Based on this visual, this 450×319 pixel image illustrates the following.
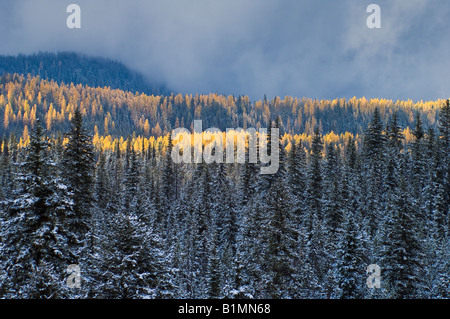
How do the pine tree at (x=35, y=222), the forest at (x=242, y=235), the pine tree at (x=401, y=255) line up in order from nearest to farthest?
the pine tree at (x=35, y=222) < the forest at (x=242, y=235) < the pine tree at (x=401, y=255)

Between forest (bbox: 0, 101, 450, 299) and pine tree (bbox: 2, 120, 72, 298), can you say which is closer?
pine tree (bbox: 2, 120, 72, 298)

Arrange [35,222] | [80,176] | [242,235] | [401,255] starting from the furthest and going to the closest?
[242,235] → [401,255] → [80,176] → [35,222]

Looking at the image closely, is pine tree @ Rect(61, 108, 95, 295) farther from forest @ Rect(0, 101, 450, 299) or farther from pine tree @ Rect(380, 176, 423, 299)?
pine tree @ Rect(380, 176, 423, 299)

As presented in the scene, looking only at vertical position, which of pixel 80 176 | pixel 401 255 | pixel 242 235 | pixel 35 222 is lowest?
pixel 242 235

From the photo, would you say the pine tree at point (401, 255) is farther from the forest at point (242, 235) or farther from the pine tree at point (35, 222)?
the pine tree at point (35, 222)

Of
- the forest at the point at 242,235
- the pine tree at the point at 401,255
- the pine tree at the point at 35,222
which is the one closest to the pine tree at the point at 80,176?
the forest at the point at 242,235

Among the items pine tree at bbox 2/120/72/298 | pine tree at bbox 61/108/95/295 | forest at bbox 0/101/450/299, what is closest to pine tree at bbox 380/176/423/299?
forest at bbox 0/101/450/299

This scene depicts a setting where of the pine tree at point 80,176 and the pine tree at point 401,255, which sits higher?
the pine tree at point 80,176

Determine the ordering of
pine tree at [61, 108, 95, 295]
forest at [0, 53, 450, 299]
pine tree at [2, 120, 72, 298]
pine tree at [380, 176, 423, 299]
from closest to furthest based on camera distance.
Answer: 1. pine tree at [2, 120, 72, 298]
2. forest at [0, 53, 450, 299]
3. pine tree at [61, 108, 95, 295]
4. pine tree at [380, 176, 423, 299]

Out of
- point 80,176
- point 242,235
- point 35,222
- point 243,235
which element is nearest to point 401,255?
point 243,235

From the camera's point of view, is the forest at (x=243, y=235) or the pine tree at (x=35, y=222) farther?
the forest at (x=243, y=235)

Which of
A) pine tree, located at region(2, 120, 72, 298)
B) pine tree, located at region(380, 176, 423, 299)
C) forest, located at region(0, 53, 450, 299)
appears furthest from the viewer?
pine tree, located at region(380, 176, 423, 299)

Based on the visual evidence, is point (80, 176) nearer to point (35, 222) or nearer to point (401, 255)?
point (35, 222)
